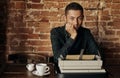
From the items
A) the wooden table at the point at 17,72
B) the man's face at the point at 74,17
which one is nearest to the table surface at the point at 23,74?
the wooden table at the point at 17,72

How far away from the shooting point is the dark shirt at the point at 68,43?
2.28 metres

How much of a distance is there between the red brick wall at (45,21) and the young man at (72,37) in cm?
48

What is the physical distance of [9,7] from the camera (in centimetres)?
296

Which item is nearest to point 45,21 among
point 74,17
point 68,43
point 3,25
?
point 3,25

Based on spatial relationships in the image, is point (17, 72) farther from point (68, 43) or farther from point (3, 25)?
point (3, 25)

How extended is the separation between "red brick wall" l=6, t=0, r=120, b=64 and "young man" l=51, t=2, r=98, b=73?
1.57ft

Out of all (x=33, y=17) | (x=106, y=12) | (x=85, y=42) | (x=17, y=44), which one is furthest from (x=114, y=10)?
(x=17, y=44)

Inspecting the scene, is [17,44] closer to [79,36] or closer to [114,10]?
[79,36]

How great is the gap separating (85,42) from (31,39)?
73cm

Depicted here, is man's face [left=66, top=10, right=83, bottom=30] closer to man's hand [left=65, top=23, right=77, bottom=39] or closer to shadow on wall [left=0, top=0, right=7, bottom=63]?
man's hand [left=65, top=23, right=77, bottom=39]

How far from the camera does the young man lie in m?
2.29

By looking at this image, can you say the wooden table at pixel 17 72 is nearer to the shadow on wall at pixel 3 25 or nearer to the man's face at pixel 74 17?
the man's face at pixel 74 17

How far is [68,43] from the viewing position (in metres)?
2.27

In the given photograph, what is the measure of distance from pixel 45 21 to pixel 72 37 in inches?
30.0
